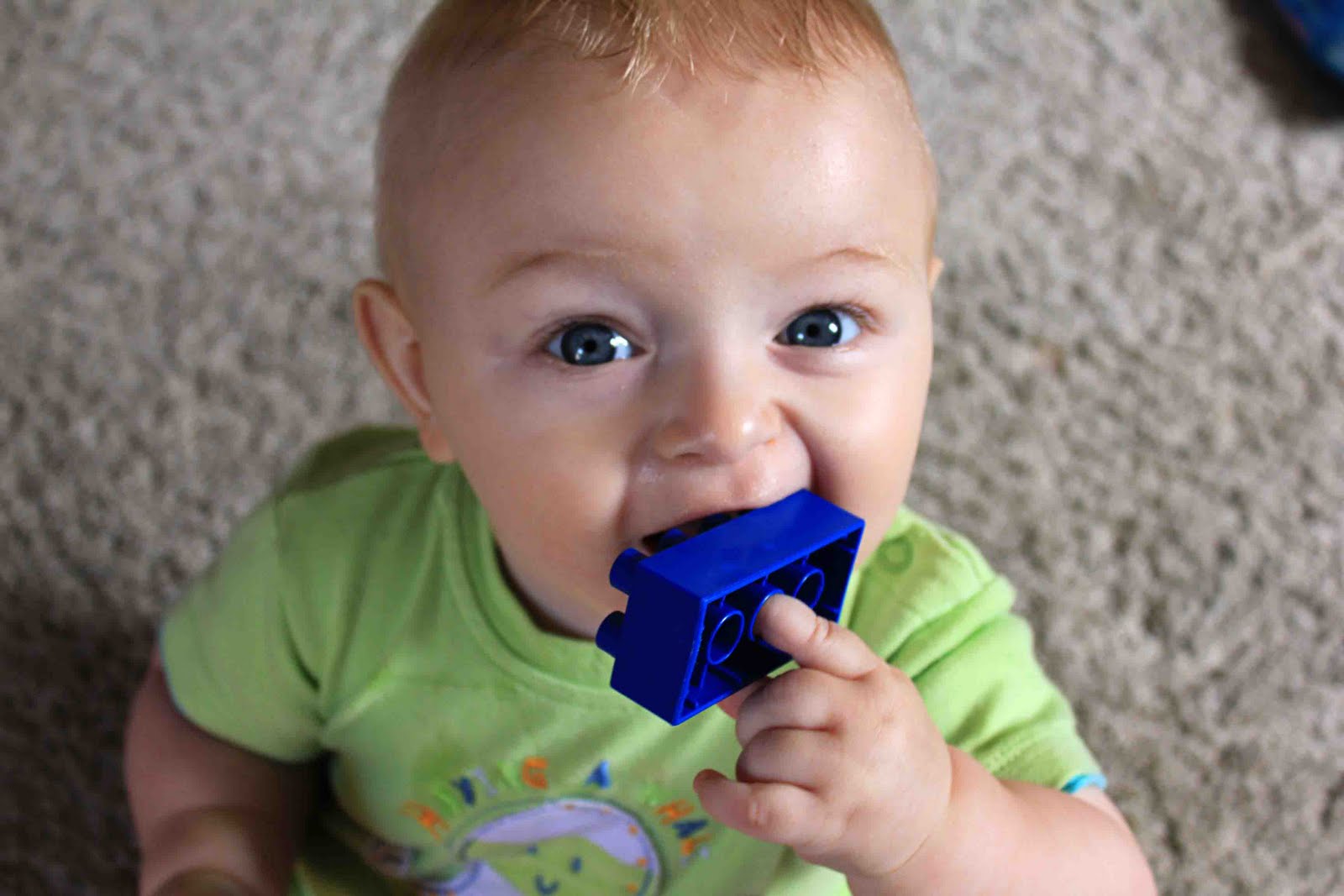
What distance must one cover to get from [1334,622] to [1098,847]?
0.39 meters

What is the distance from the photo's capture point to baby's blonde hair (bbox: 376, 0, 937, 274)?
0.58 m

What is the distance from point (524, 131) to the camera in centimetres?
59

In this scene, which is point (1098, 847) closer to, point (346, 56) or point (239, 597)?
point (239, 597)

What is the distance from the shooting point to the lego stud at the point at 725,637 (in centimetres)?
52

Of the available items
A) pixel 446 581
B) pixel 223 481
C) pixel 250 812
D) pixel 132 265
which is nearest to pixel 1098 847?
pixel 446 581

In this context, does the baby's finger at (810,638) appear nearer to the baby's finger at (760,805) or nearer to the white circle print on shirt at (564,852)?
the baby's finger at (760,805)

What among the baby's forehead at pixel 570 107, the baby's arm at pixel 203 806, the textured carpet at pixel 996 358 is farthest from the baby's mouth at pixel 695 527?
the textured carpet at pixel 996 358

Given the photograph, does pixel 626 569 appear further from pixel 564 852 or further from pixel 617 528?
pixel 564 852

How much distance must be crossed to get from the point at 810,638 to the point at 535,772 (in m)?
0.28

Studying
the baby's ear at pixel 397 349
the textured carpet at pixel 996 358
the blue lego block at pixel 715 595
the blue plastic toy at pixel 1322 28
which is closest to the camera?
the blue lego block at pixel 715 595

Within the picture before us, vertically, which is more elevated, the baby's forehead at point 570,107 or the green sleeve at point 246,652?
the baby's forehead at point 570,107

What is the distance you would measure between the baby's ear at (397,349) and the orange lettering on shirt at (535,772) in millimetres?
158

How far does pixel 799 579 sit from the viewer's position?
1.78ft

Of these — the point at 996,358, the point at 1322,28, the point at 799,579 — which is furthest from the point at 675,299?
the point at 1322,28
